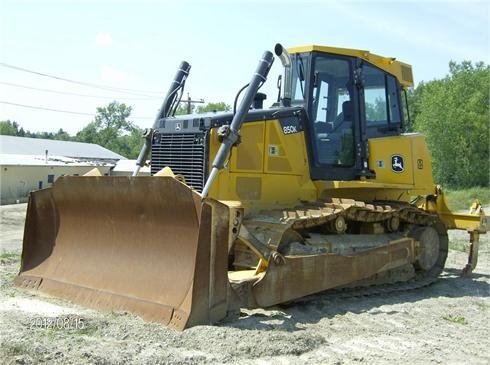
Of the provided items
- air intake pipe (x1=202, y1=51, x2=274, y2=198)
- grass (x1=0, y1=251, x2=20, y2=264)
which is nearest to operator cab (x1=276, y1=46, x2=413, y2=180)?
air intake pipe (x1=202, y1=51, x2=274, y2=198)

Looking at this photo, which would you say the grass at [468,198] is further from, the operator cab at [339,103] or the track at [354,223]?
the operator cab at [339,103]

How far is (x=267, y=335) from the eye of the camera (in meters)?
4.86

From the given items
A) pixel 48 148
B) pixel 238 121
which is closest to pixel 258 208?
pixel 238 121

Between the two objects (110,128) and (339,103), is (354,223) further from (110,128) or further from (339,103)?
(110,128)

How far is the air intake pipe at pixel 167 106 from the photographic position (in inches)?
287

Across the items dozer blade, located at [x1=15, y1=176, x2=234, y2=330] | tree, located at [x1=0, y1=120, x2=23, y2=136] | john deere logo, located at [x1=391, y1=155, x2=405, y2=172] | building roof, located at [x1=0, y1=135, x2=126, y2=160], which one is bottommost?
dozer blade, located at [x1=15, y1=176, x2=234, y2=330]

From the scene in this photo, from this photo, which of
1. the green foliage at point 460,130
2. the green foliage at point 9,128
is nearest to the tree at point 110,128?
the green foliage at point 9,128

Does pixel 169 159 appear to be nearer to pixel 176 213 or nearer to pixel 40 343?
pixel 176 213

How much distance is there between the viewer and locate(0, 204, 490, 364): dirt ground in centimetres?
431

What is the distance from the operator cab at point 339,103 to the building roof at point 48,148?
3691cm

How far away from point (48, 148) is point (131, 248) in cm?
4293

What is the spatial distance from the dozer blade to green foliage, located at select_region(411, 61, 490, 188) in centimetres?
3433

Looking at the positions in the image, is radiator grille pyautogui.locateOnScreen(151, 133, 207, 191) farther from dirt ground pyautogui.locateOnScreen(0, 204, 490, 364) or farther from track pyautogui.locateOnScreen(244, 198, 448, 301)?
dirt ground pyautogui.locateOnScreen(0, 204, 490, 364)
